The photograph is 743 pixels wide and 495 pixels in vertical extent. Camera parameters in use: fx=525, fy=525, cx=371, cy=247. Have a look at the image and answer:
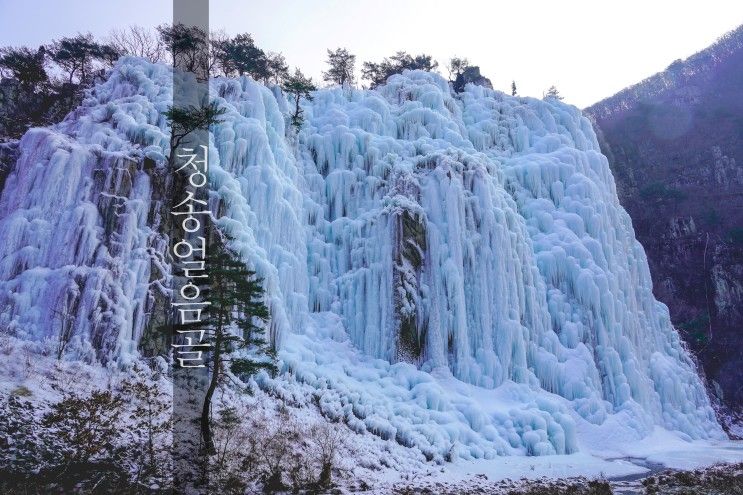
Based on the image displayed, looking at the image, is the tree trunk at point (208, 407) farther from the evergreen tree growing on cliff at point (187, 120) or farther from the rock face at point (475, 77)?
the rock face at point (475, 77)

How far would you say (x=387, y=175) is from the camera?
26.2 meters

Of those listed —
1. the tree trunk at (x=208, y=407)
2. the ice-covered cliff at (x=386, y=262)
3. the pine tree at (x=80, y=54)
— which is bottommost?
the tree trunk at (x=208, y=407)

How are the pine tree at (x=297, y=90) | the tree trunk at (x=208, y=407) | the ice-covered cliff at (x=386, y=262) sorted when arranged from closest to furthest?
the tree trunk at (x=208, y=407), the ice-covered cliff at (x=386, y=262), the pine tree at (x=297, y=90)

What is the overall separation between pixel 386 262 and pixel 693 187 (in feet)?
133

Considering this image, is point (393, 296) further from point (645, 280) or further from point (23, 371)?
point (645, 280)

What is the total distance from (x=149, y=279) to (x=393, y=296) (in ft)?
31.9

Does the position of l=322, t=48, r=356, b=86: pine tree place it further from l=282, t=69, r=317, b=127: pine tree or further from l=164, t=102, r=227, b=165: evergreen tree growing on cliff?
l=164, t=102, r=227, b=165: evergreen tree growing on cliff

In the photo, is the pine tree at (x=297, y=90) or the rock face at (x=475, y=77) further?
the rock face at (x=475, y=77)

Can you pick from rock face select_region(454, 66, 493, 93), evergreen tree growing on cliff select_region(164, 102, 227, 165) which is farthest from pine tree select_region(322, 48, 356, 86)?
evergreen tree growing on cliff select_region(164, 102, 227, 165)

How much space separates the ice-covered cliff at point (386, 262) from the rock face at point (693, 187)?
981cm

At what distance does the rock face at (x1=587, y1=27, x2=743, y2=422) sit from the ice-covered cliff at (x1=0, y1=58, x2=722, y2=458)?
32.2ft

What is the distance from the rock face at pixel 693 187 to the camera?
3691 centimetres

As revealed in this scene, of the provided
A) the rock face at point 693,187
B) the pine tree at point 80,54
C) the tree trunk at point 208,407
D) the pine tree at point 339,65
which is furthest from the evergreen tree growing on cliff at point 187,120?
the rock face at point 693,187

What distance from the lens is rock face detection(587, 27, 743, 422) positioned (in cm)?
3691
